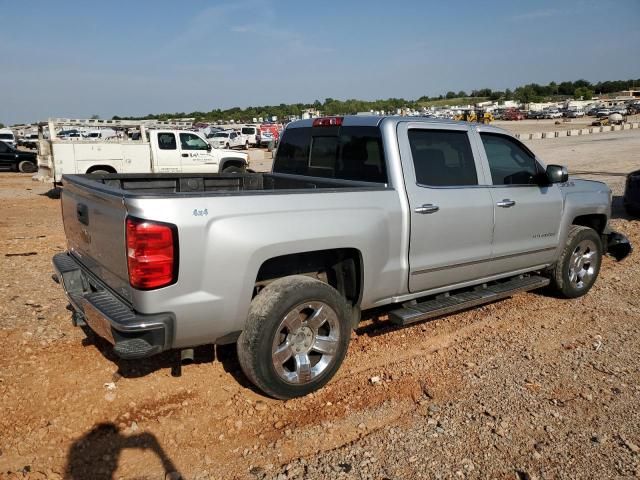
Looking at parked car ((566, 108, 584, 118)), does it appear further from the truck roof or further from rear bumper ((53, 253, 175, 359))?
rear bumper ((53, 253, 175, 359))

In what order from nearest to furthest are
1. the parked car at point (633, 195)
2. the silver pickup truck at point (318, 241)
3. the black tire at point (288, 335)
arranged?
the silver pickup truck at point (318, 241)
the black tire at point (288, 335)
the parked car at point (633, 195)

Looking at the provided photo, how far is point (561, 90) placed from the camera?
545 feet

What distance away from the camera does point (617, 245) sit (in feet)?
21.4

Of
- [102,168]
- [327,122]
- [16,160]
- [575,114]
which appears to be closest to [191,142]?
[102,168]

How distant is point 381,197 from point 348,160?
756 mm

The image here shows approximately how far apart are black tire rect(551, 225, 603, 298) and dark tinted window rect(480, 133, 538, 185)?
2.98 ft

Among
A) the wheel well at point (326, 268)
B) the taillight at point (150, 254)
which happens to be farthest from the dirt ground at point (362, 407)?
the taillight at point (150, 254)

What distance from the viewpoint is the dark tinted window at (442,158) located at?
4.03 meters

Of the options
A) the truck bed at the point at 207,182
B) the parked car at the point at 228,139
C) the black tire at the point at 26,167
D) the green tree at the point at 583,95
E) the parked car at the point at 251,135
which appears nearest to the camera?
the truck bed at the point at 207,182

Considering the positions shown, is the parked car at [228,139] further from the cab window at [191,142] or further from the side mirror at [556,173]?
the side mirror at [556,173]

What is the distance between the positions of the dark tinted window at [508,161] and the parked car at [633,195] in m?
5.62

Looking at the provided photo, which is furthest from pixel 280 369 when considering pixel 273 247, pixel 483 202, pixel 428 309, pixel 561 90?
pixel 561 90

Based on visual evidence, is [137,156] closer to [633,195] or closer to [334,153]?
[334,153]

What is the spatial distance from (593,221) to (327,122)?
3340mm
